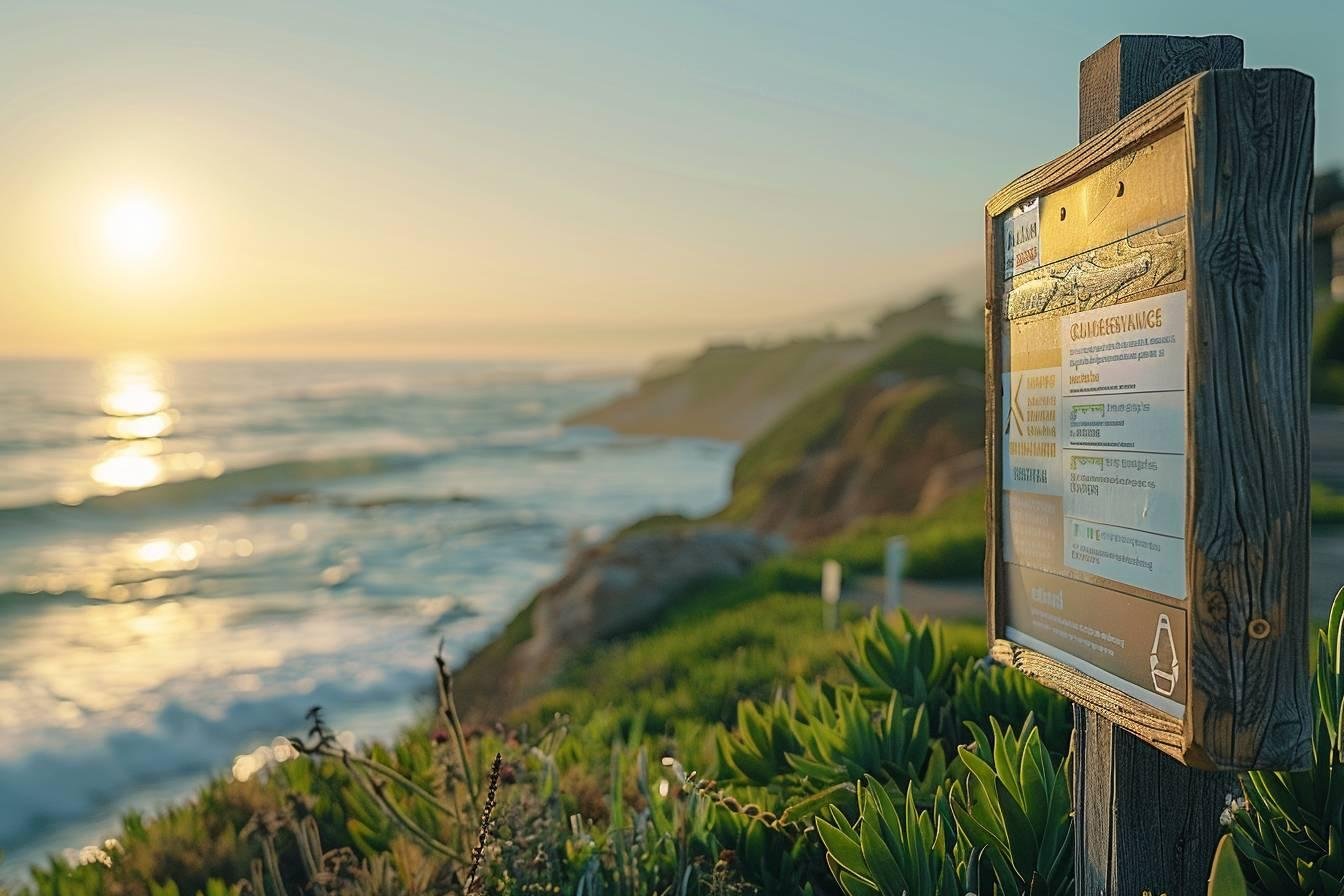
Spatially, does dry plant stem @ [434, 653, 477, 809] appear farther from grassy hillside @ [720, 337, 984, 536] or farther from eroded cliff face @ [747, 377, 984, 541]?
grassy hillside @ [720, 337, 984, 536]

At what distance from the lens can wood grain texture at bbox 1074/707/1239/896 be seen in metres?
2.35

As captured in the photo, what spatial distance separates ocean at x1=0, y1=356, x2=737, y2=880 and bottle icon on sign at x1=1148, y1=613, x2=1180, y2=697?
1.73 m

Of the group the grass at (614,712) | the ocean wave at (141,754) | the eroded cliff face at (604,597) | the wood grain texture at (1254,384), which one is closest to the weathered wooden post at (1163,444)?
the wood grain texture at (1254,384)

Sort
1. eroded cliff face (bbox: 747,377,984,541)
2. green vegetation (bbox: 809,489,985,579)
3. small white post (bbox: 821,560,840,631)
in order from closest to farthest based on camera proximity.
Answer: small white post (bbox: 821,560,840,631) → green vegetation (bbox: 809,489,985,579) → eroded cliff face (bbox: 747,377,984,541)

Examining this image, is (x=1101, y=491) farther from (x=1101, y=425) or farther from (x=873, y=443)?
(x=873, y=443)

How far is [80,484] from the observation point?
122 feet

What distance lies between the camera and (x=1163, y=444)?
207 cm

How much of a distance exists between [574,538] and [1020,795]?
2742 centimetres

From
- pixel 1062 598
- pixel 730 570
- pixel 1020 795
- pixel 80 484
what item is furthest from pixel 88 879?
pixel 80 484

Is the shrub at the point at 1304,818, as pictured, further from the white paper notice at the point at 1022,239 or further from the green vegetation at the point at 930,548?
the green vegetation at the point at 930,548

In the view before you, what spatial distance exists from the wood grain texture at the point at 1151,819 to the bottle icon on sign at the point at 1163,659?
28 cm

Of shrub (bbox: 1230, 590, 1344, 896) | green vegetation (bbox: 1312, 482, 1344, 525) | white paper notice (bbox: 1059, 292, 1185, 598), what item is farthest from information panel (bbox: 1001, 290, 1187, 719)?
green vegetation (bbox: 1312, 482, 1344, 525)

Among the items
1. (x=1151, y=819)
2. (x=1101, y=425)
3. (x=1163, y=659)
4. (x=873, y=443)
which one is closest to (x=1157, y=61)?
(x=1101, y=425)

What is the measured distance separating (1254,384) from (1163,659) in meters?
0.51
